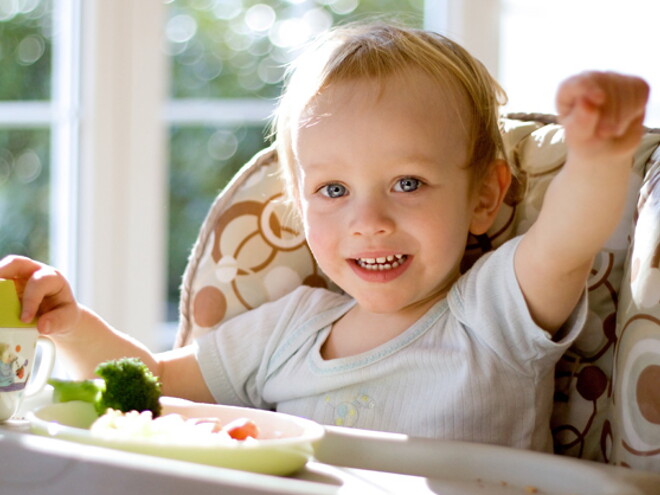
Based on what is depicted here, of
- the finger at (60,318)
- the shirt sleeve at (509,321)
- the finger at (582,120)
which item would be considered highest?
the finger at (582,120)

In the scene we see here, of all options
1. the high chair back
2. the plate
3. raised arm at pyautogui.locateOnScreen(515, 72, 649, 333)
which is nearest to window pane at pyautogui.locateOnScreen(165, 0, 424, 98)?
the high chair back

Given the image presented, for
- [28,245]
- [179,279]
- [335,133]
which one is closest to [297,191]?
[335,133]

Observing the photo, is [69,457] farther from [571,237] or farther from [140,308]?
[140,308]

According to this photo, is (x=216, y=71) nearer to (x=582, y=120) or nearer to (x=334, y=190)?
(x=334, y=190)

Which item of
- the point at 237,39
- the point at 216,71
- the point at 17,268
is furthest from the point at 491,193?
the point at 237,39

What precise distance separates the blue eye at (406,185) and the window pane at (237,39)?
1805mm

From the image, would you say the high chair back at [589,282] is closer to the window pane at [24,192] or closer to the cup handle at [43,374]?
the cup handle at [43,374]

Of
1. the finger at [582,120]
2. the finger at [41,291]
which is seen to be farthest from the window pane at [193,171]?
the finger at [582,120]

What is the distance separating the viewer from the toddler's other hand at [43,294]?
98 centimetres

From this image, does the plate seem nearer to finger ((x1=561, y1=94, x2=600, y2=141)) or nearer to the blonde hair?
finger ((x1=561, y1=94, x2=600, y2=141))

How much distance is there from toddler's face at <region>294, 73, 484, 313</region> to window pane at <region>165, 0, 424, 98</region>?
5.79 ft

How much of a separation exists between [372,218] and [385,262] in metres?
0.07

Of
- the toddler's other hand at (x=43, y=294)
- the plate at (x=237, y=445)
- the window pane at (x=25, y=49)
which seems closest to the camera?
the plate at (x=237, y=445)

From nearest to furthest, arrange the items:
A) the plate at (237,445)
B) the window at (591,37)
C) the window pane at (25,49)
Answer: the plate at (237,445) < the window at (591,37) < the window pane at (25,49)
